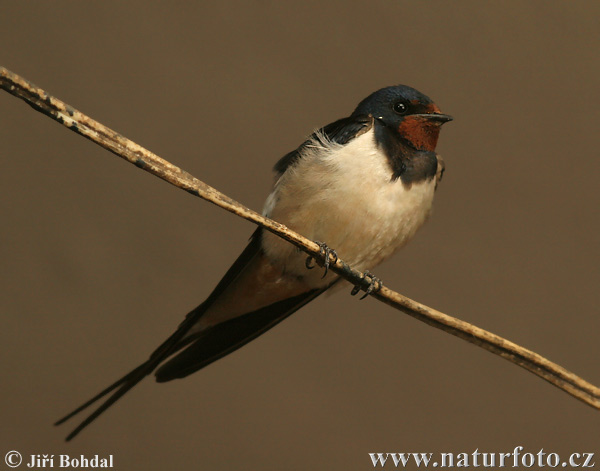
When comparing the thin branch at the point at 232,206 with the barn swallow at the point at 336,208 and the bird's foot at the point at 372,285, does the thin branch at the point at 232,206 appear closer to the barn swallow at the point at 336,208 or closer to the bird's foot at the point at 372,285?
the bird's foot at the point at 372,285

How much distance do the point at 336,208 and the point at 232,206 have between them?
446mm

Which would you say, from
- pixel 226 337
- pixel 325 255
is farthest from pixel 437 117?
pixel 226 337

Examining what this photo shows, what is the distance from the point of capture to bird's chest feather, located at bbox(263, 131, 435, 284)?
109cm

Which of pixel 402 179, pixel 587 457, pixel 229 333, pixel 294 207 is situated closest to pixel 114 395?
pixel 229 333

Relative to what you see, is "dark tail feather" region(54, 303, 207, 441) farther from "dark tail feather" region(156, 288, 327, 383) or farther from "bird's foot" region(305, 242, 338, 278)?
"bird's foot" region(305, 242, 338, 278)

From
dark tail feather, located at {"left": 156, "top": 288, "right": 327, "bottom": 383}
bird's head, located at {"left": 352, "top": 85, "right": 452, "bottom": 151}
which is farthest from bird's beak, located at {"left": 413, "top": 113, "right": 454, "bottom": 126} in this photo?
dark tail feather, located at {"left": 156, "top": 288, "right": 327, "bottom": 383}

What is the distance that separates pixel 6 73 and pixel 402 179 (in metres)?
0.62

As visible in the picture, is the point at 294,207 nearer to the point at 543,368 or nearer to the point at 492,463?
the point at 543,368

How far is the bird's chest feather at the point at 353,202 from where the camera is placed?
3.59 ft

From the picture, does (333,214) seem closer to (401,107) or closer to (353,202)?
→ (353,202)

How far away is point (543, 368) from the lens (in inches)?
30.4

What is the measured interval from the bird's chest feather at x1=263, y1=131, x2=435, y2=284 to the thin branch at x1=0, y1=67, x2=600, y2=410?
239 millimetres

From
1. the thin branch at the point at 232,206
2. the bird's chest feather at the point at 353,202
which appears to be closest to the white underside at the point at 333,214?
the bird's chest feather at the point at 353,202

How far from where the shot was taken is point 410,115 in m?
1.13
